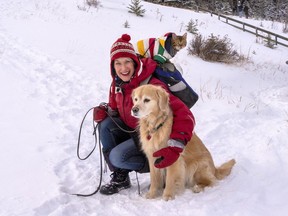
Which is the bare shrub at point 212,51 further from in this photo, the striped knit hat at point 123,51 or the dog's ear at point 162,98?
the dog's ear at point 162,98

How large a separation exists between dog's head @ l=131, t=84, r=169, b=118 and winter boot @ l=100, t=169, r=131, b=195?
0.83 meters

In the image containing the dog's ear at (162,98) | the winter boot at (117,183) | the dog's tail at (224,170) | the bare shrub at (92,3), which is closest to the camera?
the dog's ear at (162,98)

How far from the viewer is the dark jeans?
3439 millimetres

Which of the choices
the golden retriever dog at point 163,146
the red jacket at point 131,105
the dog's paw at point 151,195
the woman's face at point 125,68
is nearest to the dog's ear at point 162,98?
the golden retriever dog at point 163,146

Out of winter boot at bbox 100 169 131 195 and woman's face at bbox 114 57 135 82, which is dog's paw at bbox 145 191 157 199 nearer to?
winter boot at bbox 100 169 131 195

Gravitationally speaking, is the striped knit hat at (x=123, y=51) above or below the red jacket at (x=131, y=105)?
above

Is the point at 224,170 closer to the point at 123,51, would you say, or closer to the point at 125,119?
the point at 125,119

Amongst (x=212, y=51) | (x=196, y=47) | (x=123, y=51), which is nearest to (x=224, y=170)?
(x=123, y=51)

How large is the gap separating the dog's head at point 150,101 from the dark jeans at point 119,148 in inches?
20.5

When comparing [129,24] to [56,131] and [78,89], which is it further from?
[56,131]

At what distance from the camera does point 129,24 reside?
12.5m

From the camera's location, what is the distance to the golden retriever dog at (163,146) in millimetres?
3072

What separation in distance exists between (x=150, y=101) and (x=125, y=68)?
0.50 metres

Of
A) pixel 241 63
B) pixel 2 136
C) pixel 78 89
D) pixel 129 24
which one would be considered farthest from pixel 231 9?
pixel 2 136
